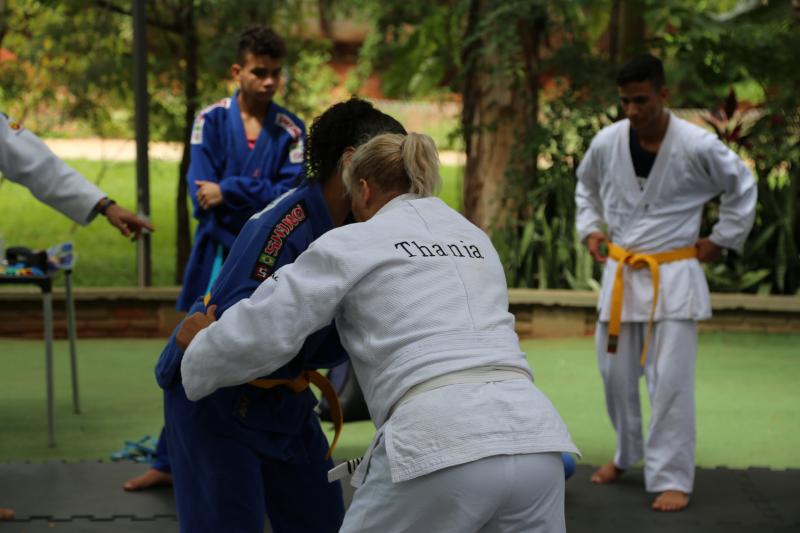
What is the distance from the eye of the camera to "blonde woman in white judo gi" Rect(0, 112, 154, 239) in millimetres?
4398

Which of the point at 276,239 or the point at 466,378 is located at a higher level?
the point at 276,239

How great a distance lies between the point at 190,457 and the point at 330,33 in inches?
365

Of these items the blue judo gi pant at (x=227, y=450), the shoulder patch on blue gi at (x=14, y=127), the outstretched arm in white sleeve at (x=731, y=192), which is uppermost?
the shoulder patch on blue gi at (x=14, y=127)

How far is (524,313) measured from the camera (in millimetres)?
8336

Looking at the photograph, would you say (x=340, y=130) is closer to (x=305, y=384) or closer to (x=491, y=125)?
(x=305, y=384)

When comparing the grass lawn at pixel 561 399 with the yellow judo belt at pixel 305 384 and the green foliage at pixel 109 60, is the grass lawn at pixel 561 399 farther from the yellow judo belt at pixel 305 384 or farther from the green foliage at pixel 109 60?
the yellow judo belt at pixel 305 384

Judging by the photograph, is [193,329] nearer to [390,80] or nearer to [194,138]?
[194,138]

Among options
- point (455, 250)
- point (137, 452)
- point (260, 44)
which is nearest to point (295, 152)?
point (260, 44)

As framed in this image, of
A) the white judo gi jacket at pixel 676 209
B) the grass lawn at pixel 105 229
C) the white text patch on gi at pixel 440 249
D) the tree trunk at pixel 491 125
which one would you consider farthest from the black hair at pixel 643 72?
the grass lawn at pixel 105 229

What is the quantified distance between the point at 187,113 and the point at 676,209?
17.4 feet

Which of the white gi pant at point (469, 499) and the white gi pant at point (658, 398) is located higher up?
the white gi pant at point (469, 499)

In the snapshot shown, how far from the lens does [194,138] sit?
5094mm

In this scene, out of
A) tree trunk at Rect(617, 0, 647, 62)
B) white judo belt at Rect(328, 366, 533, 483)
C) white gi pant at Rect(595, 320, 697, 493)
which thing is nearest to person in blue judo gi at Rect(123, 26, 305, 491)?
white gi pant at Rect(595, 320, 697, 493)

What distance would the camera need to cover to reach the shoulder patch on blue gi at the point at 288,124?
5055mm
